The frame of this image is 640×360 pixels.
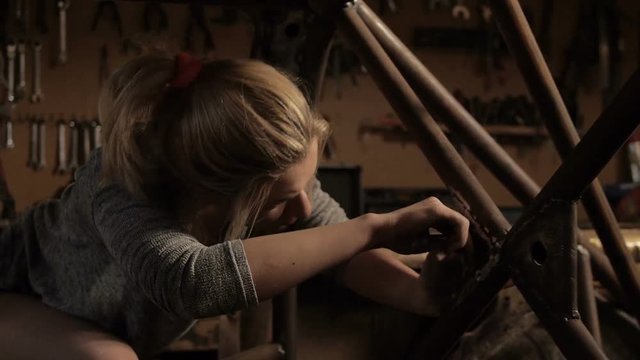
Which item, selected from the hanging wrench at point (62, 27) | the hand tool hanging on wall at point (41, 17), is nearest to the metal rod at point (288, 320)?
the hanging wrench at point (62, 27)

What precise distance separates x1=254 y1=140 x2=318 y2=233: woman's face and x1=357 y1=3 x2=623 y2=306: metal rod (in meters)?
0.15

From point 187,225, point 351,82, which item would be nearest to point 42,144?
point 351,82

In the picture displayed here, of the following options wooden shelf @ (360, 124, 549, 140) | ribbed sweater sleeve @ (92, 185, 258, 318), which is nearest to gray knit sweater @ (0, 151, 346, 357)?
ribbed sweater sleeve @ (92, 185, 258, 318)

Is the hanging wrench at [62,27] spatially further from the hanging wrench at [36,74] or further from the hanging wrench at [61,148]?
the hanging wrench at [61,148]

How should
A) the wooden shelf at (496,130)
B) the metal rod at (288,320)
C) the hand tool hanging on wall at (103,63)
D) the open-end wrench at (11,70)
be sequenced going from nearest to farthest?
1. the metal rod at (288,320)
2. the open-end wrench at (11,70)
3. the hand tool hanging on wall at (103,63)
4. the wooden shelf at (496,130)

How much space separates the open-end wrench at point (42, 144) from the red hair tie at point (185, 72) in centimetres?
199

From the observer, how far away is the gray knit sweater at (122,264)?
0.72 metres

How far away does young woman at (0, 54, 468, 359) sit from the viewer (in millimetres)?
730

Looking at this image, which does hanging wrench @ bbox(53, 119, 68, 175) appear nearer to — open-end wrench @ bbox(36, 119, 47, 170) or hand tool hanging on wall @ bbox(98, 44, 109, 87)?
open-end wrench @ bbox(36, 119, 47, 170)

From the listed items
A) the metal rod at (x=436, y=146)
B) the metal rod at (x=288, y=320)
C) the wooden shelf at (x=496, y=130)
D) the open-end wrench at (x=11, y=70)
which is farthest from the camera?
the wooden shelf at (x=496, y=130)

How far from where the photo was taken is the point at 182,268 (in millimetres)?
727

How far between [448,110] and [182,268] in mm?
362

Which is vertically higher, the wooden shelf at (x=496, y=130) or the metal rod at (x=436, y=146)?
the metal rod at (x=436, y=146)

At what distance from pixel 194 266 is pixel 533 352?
24.3 inches
